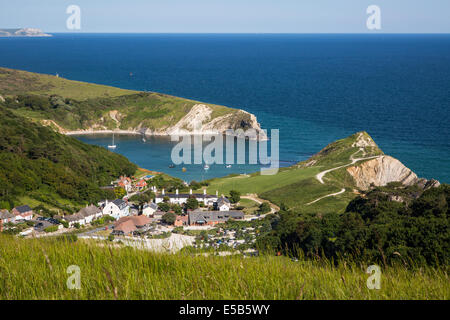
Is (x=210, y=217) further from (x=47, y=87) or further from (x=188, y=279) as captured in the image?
(x=47, y=87)

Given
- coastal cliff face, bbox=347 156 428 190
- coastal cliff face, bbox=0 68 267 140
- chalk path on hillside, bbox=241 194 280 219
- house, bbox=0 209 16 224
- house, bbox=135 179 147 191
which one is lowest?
house, bbox=135 179 147 191

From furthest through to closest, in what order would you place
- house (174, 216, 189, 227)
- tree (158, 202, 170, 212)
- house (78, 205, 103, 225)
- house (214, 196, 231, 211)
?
1. house (214, 196, 231, 211)
2. tree (158, 202, 170, 212)
3. house (78, 205, 103, 225)
4. house (174, 216, 189, 227)

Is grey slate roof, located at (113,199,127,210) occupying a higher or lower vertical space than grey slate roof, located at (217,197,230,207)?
lower

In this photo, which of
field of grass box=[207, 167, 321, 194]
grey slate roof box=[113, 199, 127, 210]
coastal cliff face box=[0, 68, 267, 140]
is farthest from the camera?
coastal cliff face box=[0, 68, 267, 140]

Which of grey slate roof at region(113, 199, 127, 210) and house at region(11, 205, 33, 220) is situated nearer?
house at region(11, 205, 33, 220)

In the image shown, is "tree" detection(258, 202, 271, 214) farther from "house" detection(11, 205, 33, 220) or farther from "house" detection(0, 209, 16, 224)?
"house" detection(0, 209, 16, 224)

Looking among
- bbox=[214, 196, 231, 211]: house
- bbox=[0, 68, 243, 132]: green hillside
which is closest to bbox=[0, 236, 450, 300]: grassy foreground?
bbox=[214, 196, 231, 211]: house
